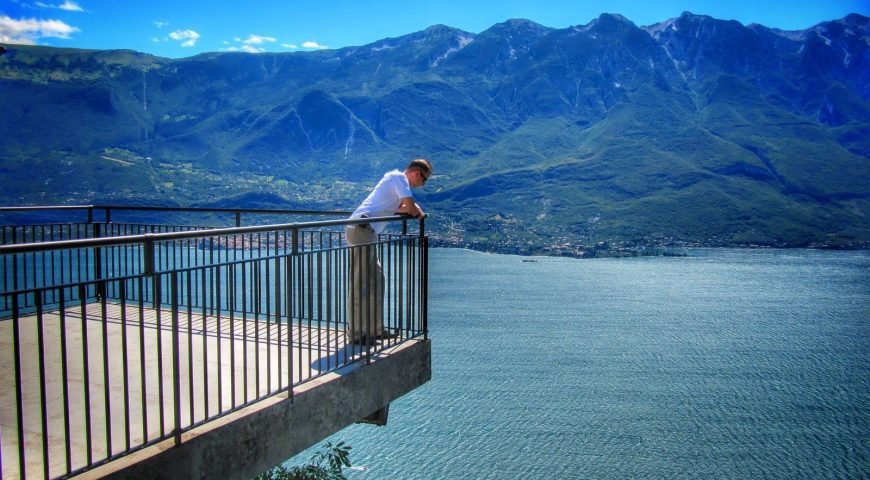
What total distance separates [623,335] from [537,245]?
6805 centimetres

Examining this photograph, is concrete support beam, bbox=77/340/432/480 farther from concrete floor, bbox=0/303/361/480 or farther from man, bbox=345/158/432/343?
man, bbox=345/158/432/343

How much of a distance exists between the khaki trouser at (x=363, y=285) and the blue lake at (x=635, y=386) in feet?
131

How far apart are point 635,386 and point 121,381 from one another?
60660 mm

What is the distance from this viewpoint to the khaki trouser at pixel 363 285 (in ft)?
17.7

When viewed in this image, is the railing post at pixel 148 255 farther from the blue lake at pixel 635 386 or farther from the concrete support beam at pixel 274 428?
the blue lake at pixel 635 386

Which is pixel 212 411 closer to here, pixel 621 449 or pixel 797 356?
pixel 621 449

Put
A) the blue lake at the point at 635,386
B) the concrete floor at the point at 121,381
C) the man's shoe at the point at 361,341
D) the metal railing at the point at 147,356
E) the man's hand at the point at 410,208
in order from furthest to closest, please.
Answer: the blue lake at the point at 635,386
the man's hand at the point at 410,208
the man's shoe at the point at 361,341
the concrete floor at the point at 121,381
the metal railing at the point at 147,356

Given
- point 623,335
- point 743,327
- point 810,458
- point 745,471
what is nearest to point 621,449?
point 745,471

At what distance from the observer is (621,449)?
163 ft

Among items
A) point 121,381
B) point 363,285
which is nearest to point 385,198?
point 363,285

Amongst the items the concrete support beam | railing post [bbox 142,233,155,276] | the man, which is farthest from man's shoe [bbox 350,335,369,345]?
railing post [bbox 142,233,155,276]

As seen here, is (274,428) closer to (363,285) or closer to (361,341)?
(361,341)

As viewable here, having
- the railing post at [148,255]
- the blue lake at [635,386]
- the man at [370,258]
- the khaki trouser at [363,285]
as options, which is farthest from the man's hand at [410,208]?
the blue lake at [635,386]

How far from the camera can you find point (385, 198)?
580 cm
